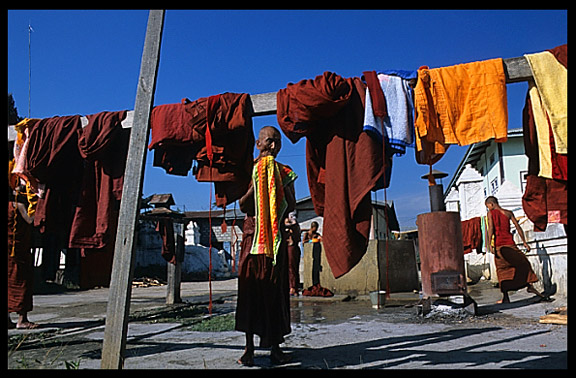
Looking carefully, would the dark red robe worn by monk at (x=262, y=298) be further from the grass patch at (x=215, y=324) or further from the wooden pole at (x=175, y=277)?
the wooden pole at (x=175, y=277)

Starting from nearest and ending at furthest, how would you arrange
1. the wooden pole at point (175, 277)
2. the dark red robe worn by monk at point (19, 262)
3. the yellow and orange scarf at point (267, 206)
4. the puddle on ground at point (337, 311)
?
the yellow and orange scarf at point (267, 206)
the dark red robe worn by monk at point (19, 262)
the puddle on ground at point (337, 311)
the wooden pole at point (175, 277)

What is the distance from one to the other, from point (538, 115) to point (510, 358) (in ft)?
6.41

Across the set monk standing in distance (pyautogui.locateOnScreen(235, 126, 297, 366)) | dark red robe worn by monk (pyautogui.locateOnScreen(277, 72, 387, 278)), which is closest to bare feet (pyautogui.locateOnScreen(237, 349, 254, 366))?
monk standing in distance (pyautogui.locateOnScreen(235, 126, 297, 366))

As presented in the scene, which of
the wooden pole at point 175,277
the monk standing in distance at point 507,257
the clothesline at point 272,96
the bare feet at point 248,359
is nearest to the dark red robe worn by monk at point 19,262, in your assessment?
the clothesline at point 272,96

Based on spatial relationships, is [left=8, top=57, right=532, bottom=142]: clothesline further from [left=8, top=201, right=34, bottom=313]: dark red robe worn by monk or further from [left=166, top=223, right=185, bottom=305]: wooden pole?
[left=166, top=223, right=185, bottom=305]: wooden pole

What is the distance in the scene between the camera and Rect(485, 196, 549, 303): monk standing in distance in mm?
8430

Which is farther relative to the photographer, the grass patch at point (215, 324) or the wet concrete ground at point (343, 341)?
the grass patch at point (215, 324)

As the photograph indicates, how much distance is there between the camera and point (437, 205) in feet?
21.7

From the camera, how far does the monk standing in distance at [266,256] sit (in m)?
3.99

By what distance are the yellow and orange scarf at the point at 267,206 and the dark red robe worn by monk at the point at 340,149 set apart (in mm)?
397

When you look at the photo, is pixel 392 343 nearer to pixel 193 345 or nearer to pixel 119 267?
pixel 193 345

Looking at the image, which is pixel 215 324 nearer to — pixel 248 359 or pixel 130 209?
pixel 248 359

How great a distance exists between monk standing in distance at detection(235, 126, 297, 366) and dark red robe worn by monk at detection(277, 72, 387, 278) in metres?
0.44

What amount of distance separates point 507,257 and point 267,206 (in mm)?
6120
